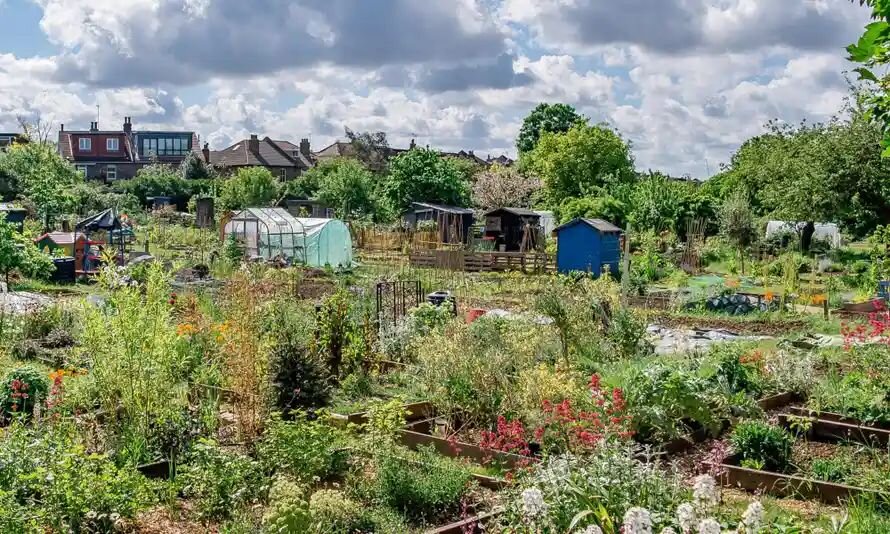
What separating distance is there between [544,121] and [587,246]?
38527 mm

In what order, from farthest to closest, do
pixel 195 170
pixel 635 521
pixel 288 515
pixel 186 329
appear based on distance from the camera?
pixel 195 170 → pixel 186 329 → pixel 288 515 → pixel 635 521

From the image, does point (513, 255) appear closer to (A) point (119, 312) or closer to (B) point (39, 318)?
(B) point (39, 318)

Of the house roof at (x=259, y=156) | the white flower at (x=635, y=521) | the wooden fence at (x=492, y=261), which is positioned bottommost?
the white flower at (x=635, y=521)

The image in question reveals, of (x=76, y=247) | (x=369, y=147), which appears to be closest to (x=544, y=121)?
(x=369, y=147)

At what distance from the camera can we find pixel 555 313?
10148 millimetres

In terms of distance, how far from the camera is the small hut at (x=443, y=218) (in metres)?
35.9

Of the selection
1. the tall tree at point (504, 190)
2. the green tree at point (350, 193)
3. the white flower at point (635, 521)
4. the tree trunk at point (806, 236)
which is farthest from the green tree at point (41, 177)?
the white flower at point (635, 521)

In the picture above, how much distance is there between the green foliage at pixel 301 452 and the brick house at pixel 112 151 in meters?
62.4

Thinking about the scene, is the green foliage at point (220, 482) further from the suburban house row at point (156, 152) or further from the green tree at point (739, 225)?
the suburban house row at point (156, 152)

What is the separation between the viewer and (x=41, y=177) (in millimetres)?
28844

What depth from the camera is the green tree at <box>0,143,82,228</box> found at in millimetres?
28119

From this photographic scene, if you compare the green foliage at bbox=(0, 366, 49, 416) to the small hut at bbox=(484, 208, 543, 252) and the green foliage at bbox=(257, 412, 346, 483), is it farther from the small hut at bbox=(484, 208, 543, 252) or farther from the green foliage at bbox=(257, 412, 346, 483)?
the small hut at bbox=(484, 208, 543, 252)

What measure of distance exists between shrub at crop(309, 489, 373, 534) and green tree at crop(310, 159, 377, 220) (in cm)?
3919

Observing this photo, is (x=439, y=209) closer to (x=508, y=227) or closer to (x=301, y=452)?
(x=508, y=227)
